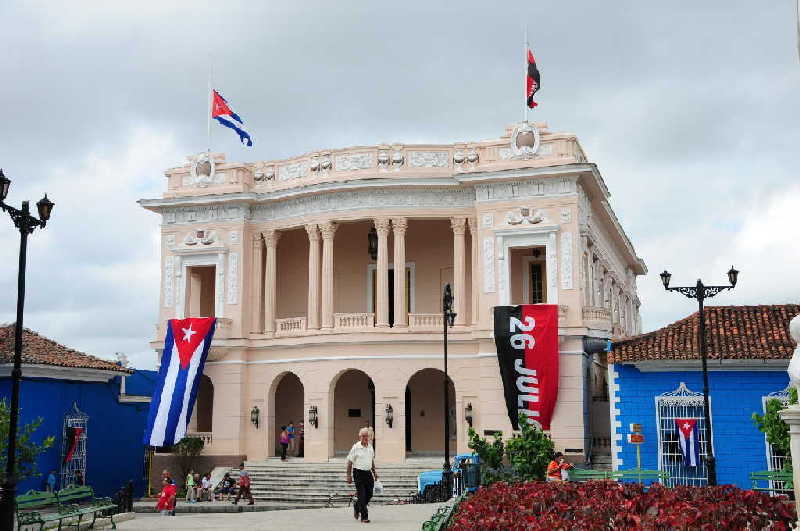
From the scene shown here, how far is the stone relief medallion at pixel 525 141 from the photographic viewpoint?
31938 mm

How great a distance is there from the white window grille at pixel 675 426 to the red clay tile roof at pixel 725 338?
124 centimetres

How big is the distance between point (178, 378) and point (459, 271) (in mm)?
10399

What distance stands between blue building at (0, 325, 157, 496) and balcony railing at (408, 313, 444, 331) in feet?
32.6

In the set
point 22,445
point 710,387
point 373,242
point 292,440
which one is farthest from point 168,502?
point 710,387

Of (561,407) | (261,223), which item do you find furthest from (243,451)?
(561,407)

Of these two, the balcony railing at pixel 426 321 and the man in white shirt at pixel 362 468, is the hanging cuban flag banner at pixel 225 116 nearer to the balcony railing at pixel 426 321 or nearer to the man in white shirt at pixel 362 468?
the balcony railing at pixel 426 321

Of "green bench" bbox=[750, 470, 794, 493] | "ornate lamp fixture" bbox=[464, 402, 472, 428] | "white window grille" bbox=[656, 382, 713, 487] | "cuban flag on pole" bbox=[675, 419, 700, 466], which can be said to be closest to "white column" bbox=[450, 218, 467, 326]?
"ornate lamp fixture" bbox=[464, 402, 472, 428]

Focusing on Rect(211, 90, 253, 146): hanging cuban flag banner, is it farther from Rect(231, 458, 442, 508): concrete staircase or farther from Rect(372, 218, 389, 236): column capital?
Rect(231, 458, 442, 508): concrete staircase

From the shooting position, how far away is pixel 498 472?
2381 cm

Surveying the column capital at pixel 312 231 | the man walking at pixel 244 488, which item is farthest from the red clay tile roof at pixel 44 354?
the column capital at pixel 312 231

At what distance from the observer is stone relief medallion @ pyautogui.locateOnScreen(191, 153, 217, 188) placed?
35.9 m

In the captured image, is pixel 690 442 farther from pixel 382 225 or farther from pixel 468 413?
pixel 382 225

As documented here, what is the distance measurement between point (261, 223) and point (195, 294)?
427 centimetres

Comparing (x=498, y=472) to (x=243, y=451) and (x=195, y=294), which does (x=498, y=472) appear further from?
(x=195, y=294)
